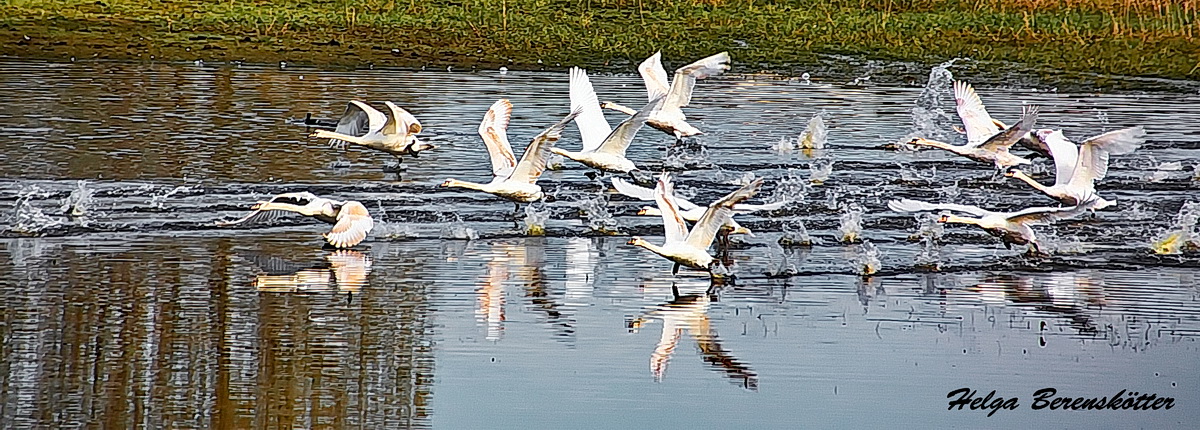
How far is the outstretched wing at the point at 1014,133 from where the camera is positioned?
1430 centimetres

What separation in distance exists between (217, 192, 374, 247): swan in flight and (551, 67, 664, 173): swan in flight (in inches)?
99.0

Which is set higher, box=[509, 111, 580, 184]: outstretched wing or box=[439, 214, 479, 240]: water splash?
box=[509, 111, 580, 184]: outstretched wing

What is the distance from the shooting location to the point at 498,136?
15.0 metres

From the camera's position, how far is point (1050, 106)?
79.5ft

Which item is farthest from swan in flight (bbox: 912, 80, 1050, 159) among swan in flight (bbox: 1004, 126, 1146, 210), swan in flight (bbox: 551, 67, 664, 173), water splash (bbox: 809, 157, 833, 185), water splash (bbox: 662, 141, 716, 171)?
swan in flight (bbox: 551, 67, 664, 173)

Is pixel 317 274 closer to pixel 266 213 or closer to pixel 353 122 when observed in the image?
pixel 266 213

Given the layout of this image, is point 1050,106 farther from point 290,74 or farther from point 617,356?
point 617,356

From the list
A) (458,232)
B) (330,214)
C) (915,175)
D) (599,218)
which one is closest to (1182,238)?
(599,218)

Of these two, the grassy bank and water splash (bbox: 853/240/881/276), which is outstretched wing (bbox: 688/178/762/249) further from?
the grassy bank

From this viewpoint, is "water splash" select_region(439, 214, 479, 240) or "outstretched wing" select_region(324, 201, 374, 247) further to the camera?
"water splash" select_region(439, 214, 479, 240)

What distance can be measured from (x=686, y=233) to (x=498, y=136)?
3.71 meters

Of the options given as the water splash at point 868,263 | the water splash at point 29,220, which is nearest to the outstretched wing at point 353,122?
the water splash at point 29,220

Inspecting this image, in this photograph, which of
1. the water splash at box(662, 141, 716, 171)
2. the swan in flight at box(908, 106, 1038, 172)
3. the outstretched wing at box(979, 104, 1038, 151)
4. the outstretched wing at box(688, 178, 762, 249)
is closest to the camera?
the outstretched wing at box(688, 178, 762, 249)

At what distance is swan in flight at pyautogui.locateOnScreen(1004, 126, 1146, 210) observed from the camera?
43.5ft
